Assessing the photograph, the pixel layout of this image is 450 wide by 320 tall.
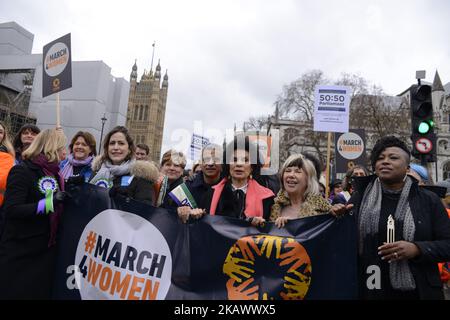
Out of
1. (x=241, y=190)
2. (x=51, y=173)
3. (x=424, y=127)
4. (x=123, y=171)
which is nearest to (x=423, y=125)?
(x=424, y=127)

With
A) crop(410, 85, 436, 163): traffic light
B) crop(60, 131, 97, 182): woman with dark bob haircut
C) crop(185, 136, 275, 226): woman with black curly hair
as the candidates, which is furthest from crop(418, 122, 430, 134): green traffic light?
crop(60, 131, 97, 182): woman with dark bob haircut

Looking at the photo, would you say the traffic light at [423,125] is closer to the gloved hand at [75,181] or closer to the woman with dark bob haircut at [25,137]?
the gloved hand at [75,181]

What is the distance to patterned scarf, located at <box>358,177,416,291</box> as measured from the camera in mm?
2334

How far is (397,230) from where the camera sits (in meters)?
2.40

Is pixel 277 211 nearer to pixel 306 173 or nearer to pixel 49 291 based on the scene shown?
pixel 306 173

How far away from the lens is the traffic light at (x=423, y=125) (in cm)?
617

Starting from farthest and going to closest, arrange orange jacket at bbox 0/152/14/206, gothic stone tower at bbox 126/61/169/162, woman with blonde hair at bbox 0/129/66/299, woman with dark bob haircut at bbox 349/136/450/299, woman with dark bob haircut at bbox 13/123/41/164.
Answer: gothic stone tower at bbox 126/61/169/162
woman with dark bob haircut at bbox 13/123/41/164
orange jacket at bbox 0/152/14/206
woman with blonde hair at bbox 0/129/66/299
woman with dark bob haircut at bbox 349/136/450/299

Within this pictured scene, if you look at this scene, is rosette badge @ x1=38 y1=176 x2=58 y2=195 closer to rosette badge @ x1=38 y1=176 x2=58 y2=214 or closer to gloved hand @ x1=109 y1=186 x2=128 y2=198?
rosette badge @ x1=38 y1=176 x2=58 y2=214

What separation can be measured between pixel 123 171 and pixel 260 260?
1690 mm

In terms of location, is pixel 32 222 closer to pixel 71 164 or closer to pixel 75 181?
pixel 75 181

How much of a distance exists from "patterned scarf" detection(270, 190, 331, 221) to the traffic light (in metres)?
4.29

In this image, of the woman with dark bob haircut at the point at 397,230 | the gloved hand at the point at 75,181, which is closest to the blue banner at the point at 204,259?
the woman with dark bob haircut at the point at 397,230

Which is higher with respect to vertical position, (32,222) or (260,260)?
(32,222)
